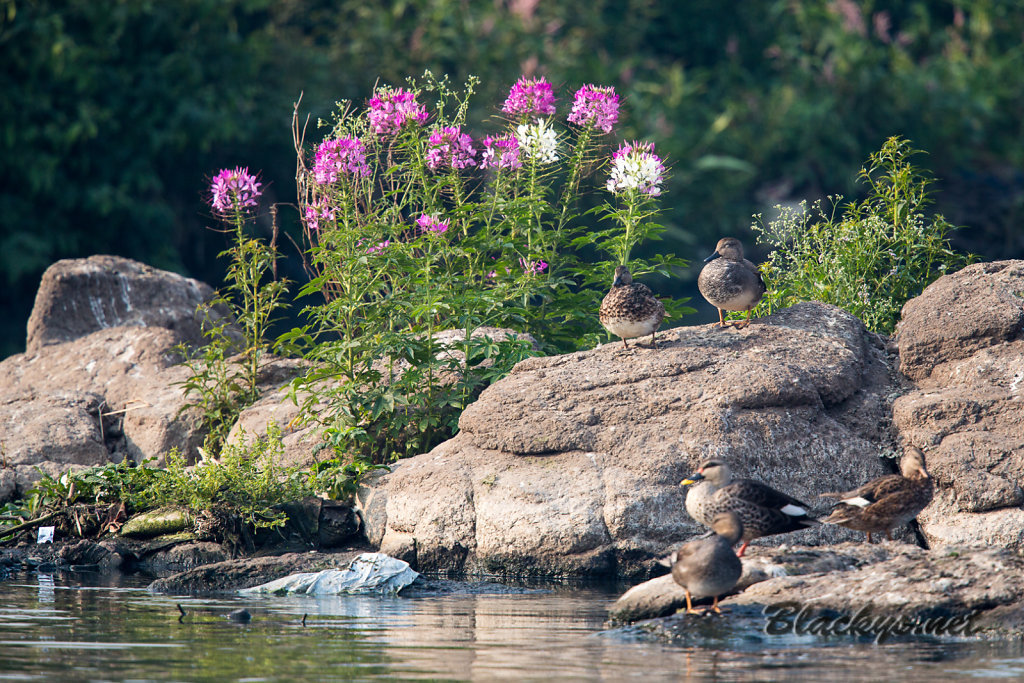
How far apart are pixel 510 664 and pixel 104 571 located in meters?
4.23

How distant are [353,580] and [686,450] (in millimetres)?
2492

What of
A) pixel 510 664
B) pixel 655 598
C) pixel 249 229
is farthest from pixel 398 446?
pixel 249 229

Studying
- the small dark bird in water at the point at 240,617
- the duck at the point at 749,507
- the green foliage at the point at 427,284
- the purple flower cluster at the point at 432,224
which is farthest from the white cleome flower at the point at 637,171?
the small dark bird in water at the point at 240,617

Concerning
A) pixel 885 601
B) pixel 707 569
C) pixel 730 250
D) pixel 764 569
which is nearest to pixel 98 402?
pixel 730 250

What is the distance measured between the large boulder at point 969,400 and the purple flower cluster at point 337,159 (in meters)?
4.61

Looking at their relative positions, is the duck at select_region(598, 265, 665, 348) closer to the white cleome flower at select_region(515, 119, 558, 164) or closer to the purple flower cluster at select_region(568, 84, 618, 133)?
the white cleome flower at select_region(515, 119, 558, 164)

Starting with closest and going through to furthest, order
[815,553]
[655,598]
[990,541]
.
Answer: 1. [655,598]
2. [815,553]
3. [990,541]

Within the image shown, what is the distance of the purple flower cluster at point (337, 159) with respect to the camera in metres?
9.77

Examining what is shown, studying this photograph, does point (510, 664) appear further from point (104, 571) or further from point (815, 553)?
point (104, 571)

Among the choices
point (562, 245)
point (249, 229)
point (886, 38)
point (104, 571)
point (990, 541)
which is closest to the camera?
point (990, 541)

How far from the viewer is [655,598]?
6.72 m

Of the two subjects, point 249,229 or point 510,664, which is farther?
point 249,229

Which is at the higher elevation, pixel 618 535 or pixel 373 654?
pixel 618 535

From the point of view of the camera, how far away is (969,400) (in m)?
8.80
